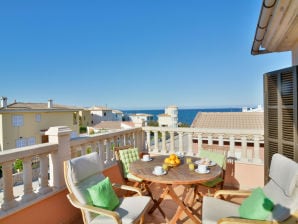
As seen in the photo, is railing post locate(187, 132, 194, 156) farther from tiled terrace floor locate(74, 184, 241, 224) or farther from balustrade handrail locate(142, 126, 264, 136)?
tiled terrace floor locate(74, 184, 241, 224)

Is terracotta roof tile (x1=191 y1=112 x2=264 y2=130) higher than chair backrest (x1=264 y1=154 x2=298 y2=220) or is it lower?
higher

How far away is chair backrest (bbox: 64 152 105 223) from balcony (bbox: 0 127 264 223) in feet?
1.62

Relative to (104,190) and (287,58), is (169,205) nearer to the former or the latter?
(104,190)

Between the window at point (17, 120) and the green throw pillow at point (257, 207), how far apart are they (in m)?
19.4

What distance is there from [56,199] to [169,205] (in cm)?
185

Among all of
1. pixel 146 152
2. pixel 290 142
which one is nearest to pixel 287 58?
pixel 290 142

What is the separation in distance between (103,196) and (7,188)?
1076 millimetres

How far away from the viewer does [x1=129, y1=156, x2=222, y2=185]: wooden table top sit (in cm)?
216

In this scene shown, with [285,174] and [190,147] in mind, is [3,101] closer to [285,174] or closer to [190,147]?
[190,147]

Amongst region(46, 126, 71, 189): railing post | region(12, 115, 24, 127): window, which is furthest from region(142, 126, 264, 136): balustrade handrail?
region(12, 115, 24, 127): window

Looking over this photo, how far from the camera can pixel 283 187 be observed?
187cm

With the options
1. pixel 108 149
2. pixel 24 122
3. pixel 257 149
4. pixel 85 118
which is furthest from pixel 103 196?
pixel 85 118

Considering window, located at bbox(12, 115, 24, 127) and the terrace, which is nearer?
the terrace

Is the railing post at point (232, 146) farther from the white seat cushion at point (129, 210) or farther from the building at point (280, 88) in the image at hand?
the white seat cushion at point (129, 210)
